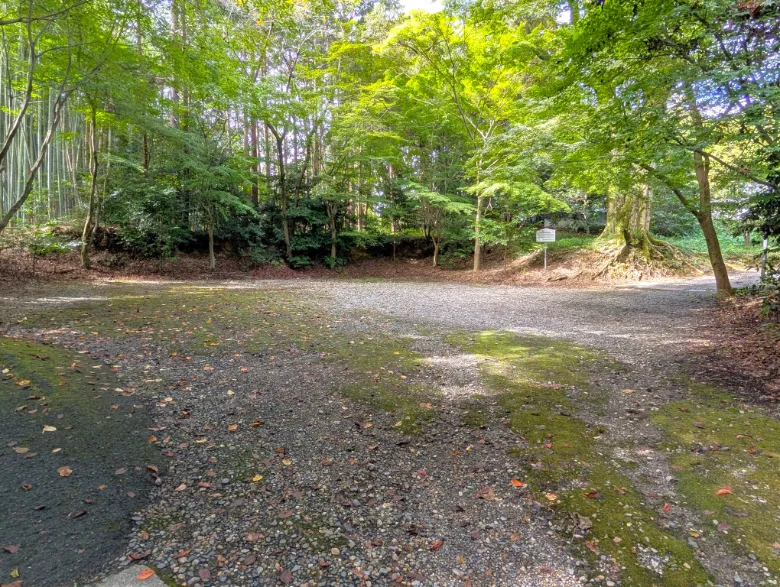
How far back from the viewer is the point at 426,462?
2.36m

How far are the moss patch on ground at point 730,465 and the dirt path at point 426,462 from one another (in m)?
0.01

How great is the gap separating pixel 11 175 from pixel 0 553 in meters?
13.5

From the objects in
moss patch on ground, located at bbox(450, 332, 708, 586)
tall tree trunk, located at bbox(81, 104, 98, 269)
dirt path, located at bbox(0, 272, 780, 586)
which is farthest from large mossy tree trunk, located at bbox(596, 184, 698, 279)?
tall tree trunk, located at bbox(81, 104, 98, 269)

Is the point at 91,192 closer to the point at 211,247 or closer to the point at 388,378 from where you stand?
the point at 211,247

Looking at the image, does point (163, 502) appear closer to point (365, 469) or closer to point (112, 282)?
point (365, 469)

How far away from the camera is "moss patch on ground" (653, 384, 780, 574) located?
1.78 meters

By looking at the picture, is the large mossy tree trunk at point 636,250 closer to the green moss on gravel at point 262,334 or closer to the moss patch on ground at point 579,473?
the moss patch on ground at point 579,473

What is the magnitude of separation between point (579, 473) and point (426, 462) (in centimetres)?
86

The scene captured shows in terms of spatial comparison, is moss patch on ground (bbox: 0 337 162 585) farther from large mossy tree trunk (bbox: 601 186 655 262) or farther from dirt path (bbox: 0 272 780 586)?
large mossy tree trunk (bbox: 601 186 655 262)

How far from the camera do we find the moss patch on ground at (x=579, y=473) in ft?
5.40

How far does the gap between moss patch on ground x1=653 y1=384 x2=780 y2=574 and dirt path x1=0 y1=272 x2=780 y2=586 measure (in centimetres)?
1

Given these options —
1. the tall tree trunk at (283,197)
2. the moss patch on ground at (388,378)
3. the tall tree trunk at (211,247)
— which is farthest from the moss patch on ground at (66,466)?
the tall tree trunk at (283,197)

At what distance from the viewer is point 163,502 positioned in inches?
76.8

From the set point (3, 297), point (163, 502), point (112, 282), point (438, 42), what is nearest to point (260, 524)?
point (163, 502)
